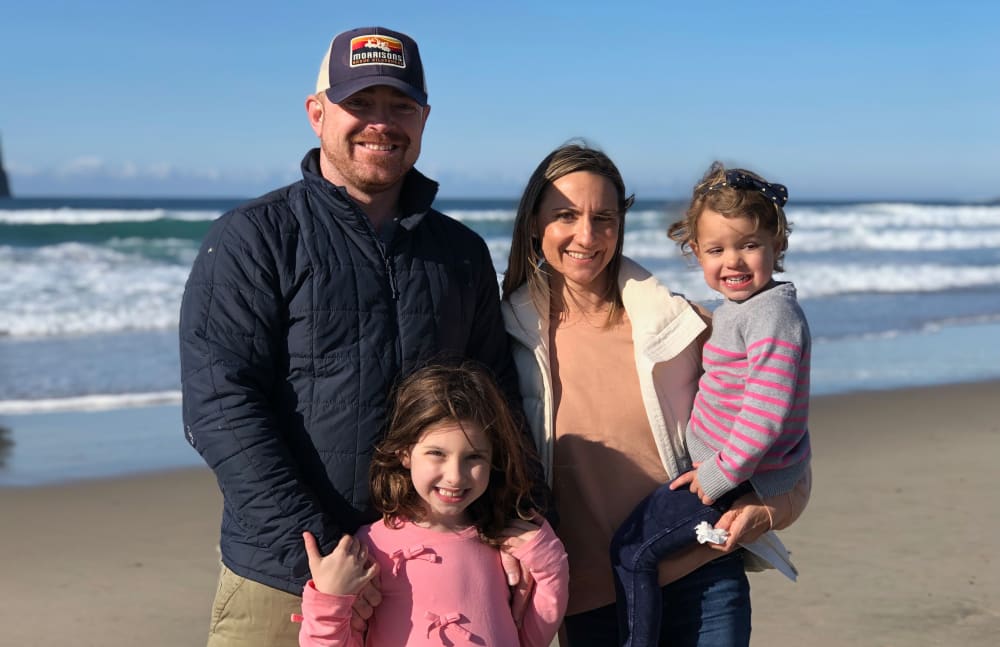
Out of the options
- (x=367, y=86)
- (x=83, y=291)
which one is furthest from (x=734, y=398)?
(x=83, y=291)

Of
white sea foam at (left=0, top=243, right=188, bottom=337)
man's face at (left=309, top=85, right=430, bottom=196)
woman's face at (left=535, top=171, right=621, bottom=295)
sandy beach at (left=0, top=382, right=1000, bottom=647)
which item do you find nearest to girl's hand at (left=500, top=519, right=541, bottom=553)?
woman's face at (left=535, top=171, right=621, bottom=295)

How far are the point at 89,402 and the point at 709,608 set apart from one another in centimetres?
708

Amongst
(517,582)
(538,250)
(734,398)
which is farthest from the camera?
(538,250)

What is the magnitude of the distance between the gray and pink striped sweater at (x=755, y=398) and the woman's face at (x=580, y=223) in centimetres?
39

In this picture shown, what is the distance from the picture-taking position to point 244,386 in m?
2.56

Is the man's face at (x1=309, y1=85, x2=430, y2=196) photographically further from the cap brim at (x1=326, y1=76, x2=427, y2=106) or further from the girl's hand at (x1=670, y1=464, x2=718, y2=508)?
the girl's hand at (x1=670, y1=464, x2=718, y2=508)

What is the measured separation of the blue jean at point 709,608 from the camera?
9.89 ft

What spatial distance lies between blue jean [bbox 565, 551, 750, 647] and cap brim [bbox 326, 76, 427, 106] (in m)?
1.55

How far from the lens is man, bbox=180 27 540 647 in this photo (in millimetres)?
2576

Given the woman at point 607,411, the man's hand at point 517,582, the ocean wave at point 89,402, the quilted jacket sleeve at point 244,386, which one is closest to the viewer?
the quilted jacket sleeve at point 244,386

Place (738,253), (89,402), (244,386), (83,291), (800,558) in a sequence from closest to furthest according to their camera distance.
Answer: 1. (244,386)
2. (738,253)
3. (800,558)
4. (89,402)
5. (83,291)

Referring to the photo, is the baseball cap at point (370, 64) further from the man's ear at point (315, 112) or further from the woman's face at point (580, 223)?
the woman's face at point (580, 223)

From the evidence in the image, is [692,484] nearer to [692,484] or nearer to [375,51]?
[692,484]

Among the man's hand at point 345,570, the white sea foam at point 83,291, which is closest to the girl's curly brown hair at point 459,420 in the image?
the man's hand at point 345,570
